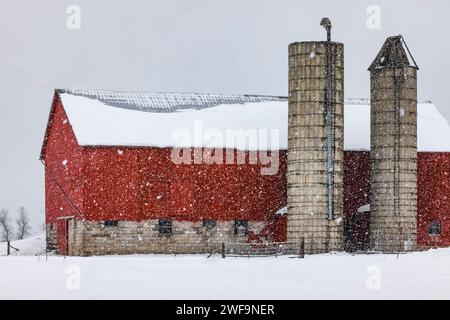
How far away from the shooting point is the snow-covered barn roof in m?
40.1

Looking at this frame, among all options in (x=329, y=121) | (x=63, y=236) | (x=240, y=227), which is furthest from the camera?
(x=63, y=236)

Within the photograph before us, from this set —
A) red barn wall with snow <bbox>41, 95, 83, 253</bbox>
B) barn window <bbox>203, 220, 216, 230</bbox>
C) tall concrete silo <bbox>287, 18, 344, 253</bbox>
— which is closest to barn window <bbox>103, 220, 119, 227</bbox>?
red barn wall with snow <bbox>41, 95, 83, 253</bbox>

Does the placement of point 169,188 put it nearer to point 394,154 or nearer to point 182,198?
point 182,198

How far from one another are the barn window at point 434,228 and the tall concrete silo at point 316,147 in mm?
6642

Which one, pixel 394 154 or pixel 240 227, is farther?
pixel 240 227

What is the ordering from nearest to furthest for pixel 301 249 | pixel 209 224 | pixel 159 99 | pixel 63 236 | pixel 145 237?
pixel 301 249 → pixel 145 237 → pixel 209 224 → pixel 63 236 → pixel 159 99

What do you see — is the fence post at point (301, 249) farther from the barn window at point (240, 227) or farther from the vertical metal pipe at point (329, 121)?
the barn window at point (240, 227)

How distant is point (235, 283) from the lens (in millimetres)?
21219

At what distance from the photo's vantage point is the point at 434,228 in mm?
42125

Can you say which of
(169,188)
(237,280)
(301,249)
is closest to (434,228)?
(301,249)

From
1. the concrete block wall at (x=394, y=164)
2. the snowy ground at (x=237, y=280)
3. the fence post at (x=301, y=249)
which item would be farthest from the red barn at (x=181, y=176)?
the snowy ground at (x=237, y=280)

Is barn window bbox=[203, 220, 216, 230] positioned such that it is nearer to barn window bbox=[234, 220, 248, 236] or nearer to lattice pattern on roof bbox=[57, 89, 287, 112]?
barn window bbox=[234, 220, 248, 236]

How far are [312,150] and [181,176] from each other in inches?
243
